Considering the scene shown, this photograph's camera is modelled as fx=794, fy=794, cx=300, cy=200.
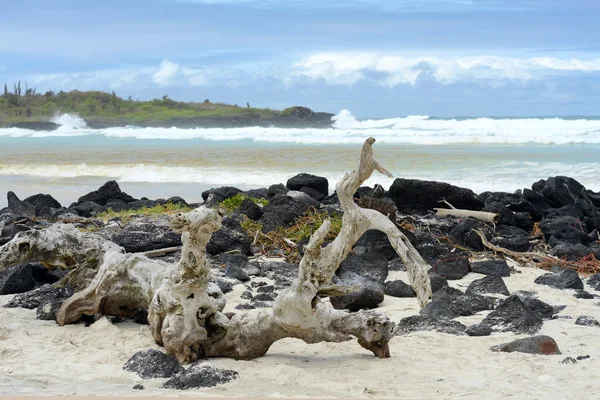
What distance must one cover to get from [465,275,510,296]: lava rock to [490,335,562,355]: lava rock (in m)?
1.89

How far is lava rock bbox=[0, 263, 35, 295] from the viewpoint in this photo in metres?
7.53

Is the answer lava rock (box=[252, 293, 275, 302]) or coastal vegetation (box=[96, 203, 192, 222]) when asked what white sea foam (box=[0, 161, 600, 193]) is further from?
lava rock (box=[252, 293, 275, 302])

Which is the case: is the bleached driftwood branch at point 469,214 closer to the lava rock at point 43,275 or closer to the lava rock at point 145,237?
the lava rock at point 145,237

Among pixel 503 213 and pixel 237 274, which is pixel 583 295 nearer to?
pixel 237 274

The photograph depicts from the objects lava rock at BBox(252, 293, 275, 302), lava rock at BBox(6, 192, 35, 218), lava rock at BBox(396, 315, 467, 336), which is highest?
lava rock at BBox(6, 192, 35, 218)

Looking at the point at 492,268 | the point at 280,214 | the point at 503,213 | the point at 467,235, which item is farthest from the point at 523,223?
the point at 280,214

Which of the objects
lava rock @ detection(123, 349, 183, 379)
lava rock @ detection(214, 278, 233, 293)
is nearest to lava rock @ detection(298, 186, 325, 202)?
lava rock @ detection(214, 278, 233, 293)

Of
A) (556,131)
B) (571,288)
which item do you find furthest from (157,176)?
(556,131)

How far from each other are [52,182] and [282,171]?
654cm

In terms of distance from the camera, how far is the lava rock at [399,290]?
7.68 meters

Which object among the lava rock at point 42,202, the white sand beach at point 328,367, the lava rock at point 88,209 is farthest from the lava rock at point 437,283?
the lava rock at point 42,202

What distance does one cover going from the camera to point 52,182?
2177 centimetres

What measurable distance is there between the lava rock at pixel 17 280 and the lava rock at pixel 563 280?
5135mm

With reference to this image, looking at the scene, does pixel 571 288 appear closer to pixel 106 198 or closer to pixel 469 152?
pixel 106 198
